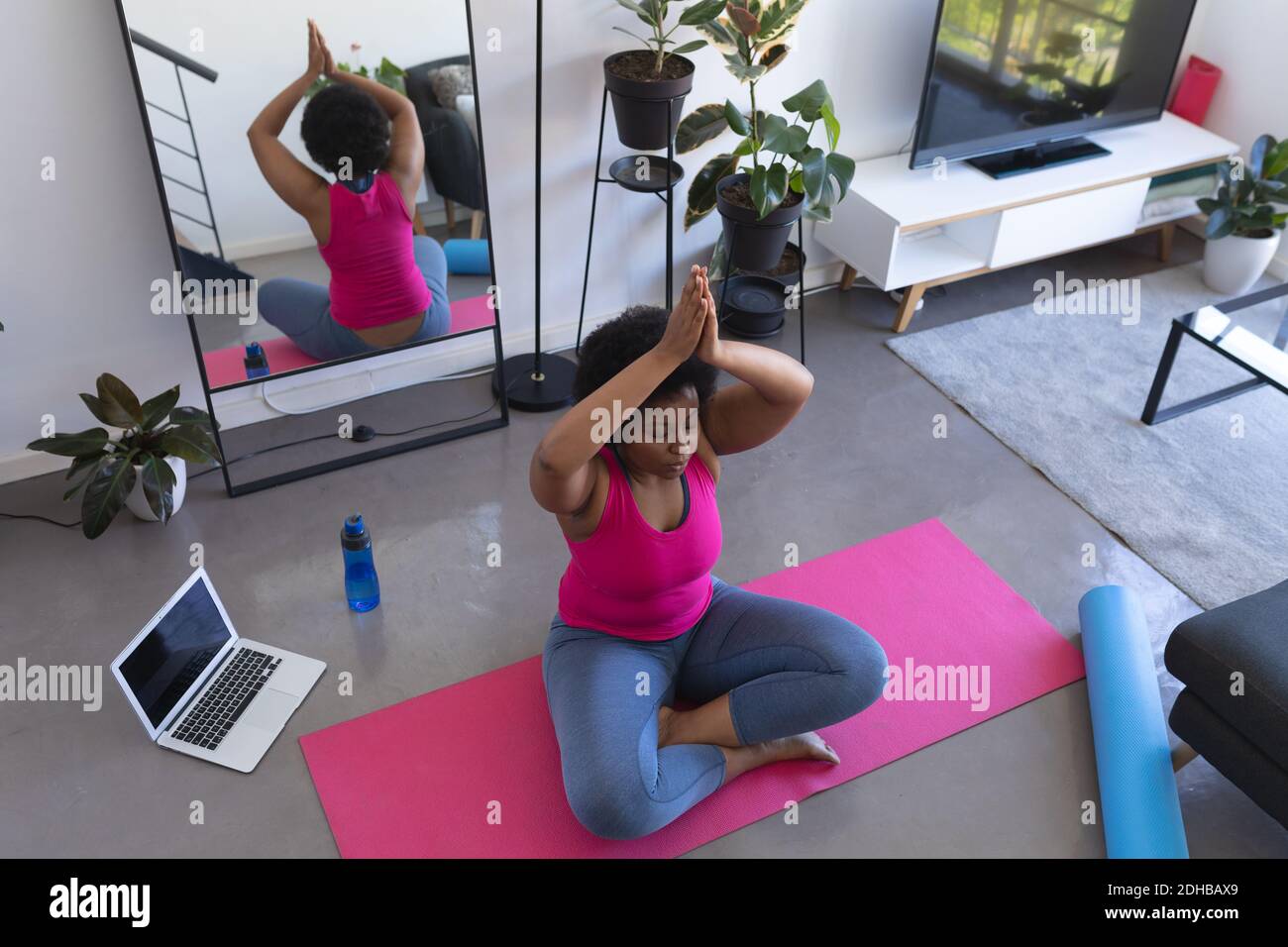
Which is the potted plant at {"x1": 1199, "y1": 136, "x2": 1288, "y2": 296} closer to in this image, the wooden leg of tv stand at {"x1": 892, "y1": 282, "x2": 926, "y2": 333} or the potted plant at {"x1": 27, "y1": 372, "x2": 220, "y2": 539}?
the wooden leg of tv stand at {"x1": 892, "y1": 282, "x2": 926, "y2": 333}

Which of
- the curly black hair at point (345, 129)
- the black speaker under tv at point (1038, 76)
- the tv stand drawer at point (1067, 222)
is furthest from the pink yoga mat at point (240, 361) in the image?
the tv stand drawer at point (1067, 222)

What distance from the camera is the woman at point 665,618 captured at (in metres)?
1.91

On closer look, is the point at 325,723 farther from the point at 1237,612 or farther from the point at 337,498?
the point at 1237,612

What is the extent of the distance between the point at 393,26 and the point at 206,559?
4.37ft

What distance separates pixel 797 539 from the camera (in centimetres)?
284

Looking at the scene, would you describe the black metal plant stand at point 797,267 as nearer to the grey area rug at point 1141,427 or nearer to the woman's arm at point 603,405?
the grey area rug at point 1141,427

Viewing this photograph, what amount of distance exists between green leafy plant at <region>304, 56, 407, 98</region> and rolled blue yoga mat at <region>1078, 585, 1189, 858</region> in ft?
6.55

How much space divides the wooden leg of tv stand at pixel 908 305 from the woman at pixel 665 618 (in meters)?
1.60

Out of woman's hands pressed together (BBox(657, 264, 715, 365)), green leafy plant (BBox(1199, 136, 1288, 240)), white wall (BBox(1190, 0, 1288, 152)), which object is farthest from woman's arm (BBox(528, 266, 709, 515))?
white wall (BBox(1190, 0, 1288, 152))

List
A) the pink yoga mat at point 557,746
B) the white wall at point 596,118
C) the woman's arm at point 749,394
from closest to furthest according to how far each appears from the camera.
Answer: the woman's arm at point 749,394
the pink yoga mat at point 557,746
the white wall at point 596,118

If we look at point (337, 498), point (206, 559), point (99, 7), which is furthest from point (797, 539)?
point (99, 7)

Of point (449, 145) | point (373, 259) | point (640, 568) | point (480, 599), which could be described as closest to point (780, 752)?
point (640, 568)

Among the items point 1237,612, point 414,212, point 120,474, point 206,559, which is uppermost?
point 414,212

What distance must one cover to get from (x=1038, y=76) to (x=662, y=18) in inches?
55.2
